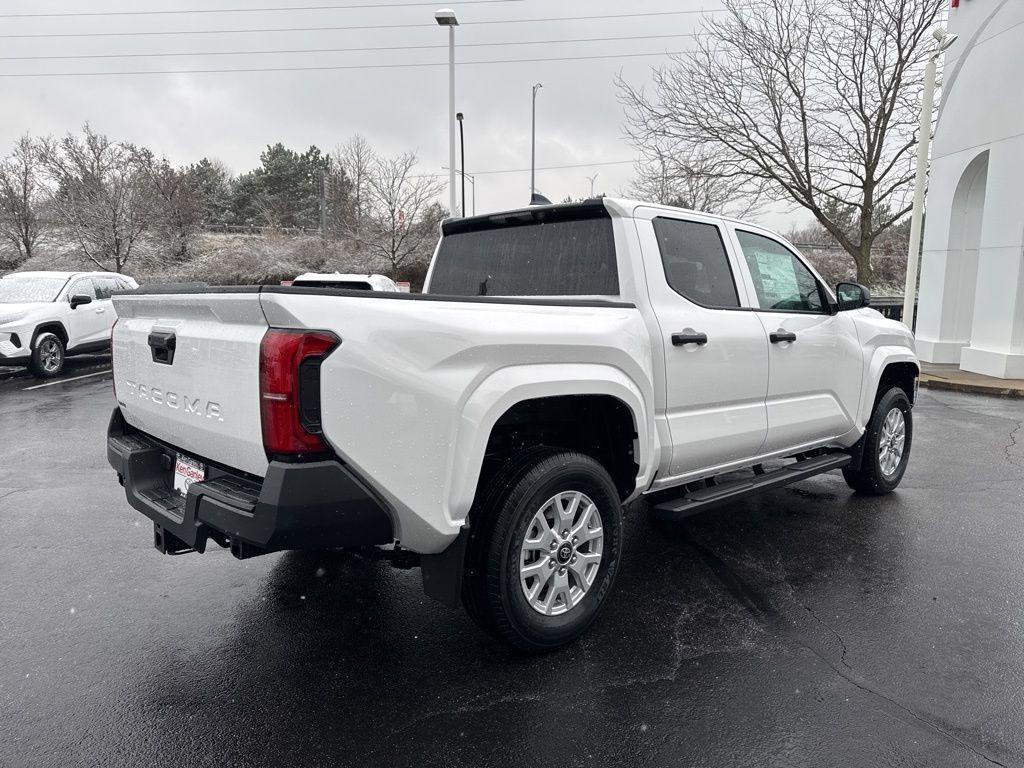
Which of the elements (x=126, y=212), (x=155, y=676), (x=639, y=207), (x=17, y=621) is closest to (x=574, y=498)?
(x=639, y=207)

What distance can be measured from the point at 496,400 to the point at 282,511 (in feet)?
2.90

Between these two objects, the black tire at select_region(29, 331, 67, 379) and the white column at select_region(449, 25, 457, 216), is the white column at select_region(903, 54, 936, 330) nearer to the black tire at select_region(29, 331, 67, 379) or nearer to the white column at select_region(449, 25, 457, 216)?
the white column at select_region(449, 25, 457, 216)

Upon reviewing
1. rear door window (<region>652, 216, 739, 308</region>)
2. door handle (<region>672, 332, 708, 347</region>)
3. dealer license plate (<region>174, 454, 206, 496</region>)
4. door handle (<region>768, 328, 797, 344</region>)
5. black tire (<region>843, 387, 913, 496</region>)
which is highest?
rear door window (<region>652, 216, 739, 308</region>)

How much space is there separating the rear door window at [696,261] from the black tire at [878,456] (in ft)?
6.66

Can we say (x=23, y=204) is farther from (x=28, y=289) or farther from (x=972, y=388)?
(x=972, y=388)

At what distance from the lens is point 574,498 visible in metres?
3.17

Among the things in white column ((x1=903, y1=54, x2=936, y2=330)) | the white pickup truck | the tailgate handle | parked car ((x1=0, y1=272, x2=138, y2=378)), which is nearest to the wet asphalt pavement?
the white pickup truck

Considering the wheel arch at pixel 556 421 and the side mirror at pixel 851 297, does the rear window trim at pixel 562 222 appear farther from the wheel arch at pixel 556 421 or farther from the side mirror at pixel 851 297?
the side mirror at pixel 851 297

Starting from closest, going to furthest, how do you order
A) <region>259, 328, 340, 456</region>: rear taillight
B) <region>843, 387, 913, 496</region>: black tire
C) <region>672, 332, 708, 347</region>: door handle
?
1. <region>259, 328, 340, 456</region>: rear taillight
2. <region>672, 332, 708, 347</region>: door handle
3. <region>843, 387, 913, 496</region>: black tire

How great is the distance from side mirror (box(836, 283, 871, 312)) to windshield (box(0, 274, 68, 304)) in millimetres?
13016

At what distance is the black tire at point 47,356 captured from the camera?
11.9 m

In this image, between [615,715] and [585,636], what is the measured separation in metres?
0.62

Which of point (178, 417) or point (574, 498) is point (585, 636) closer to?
point (574, 498)

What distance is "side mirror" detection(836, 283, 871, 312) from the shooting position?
4785 millimetres
